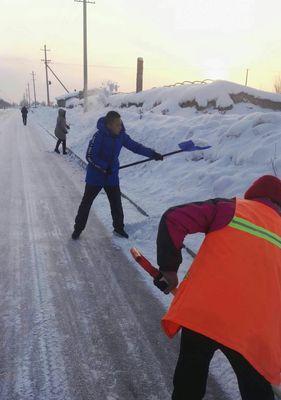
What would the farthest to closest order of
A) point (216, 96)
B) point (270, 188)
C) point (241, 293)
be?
1. point (216, 96)
2. point (270, 188)
3. point (241, 293)

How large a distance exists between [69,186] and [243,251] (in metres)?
8.65

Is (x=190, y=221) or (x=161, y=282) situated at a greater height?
(x=190, y=221)

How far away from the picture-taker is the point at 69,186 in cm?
1053

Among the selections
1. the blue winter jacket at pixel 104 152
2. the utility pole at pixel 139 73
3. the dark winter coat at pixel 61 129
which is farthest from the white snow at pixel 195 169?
the utility pole at pixel 139 73

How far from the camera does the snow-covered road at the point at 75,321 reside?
3309 millimetres

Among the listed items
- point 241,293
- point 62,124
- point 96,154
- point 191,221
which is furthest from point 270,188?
point 62,124

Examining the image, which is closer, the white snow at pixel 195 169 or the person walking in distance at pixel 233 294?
the person walking in distance at pixel 233 294

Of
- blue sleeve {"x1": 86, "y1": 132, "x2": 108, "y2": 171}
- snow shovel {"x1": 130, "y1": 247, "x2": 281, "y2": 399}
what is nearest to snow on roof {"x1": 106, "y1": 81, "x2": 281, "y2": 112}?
blue sleeve {"x1": 86, "y1": 132, "x2": 108, "y2": 171}

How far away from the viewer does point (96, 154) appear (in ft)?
20.7

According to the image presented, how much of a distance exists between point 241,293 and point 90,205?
4.66 meters

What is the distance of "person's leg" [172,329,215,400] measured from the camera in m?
2.25

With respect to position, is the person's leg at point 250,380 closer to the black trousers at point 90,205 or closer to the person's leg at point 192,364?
the person's leg at point 192,364

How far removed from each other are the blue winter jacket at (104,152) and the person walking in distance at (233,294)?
408 cm

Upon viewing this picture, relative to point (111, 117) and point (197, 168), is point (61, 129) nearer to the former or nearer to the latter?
point (197, 168)
